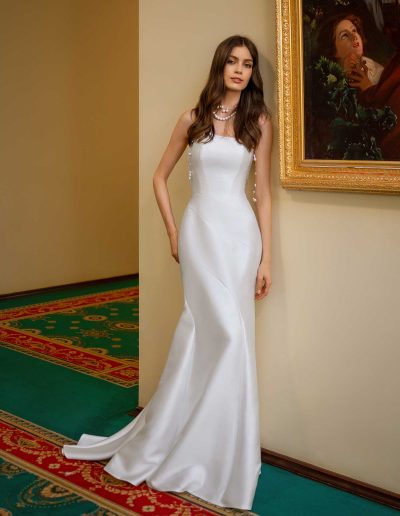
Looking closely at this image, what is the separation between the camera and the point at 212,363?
3.59 metres

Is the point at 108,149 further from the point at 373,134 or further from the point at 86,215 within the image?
the point at 373,134

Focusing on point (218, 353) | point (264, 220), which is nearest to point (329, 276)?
point (264, 220)

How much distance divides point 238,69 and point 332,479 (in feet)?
6.85

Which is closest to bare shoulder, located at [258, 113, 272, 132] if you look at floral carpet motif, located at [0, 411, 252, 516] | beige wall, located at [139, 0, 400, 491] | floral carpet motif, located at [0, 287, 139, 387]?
beige wall, located at [139, 0, 400, 491]

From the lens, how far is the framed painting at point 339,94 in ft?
10.4

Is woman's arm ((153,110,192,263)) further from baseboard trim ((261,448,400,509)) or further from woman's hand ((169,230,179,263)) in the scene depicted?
baseboard trim ((261,448,400,509))

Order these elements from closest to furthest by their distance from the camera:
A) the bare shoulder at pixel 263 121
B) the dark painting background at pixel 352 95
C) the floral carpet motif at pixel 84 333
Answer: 1. the dark painting background at pixel 352 95
2. the bare shoulder at pixel 263 121
3. the floral carpet motif at pixel 84 333

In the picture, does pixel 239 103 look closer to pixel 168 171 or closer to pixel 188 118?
pixel 188 118

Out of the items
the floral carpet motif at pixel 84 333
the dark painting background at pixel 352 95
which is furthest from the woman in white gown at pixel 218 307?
the floral carpet motif at pixel 84 333

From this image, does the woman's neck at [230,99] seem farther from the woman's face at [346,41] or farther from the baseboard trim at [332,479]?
the baseboard trim at [332,479]

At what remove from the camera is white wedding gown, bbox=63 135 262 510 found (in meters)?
3.52

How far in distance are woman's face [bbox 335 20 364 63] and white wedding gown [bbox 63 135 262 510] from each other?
0.66m

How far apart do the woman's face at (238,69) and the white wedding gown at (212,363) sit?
269 mm

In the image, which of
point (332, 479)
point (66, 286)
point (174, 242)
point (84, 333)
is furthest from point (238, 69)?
point (66, 286)
